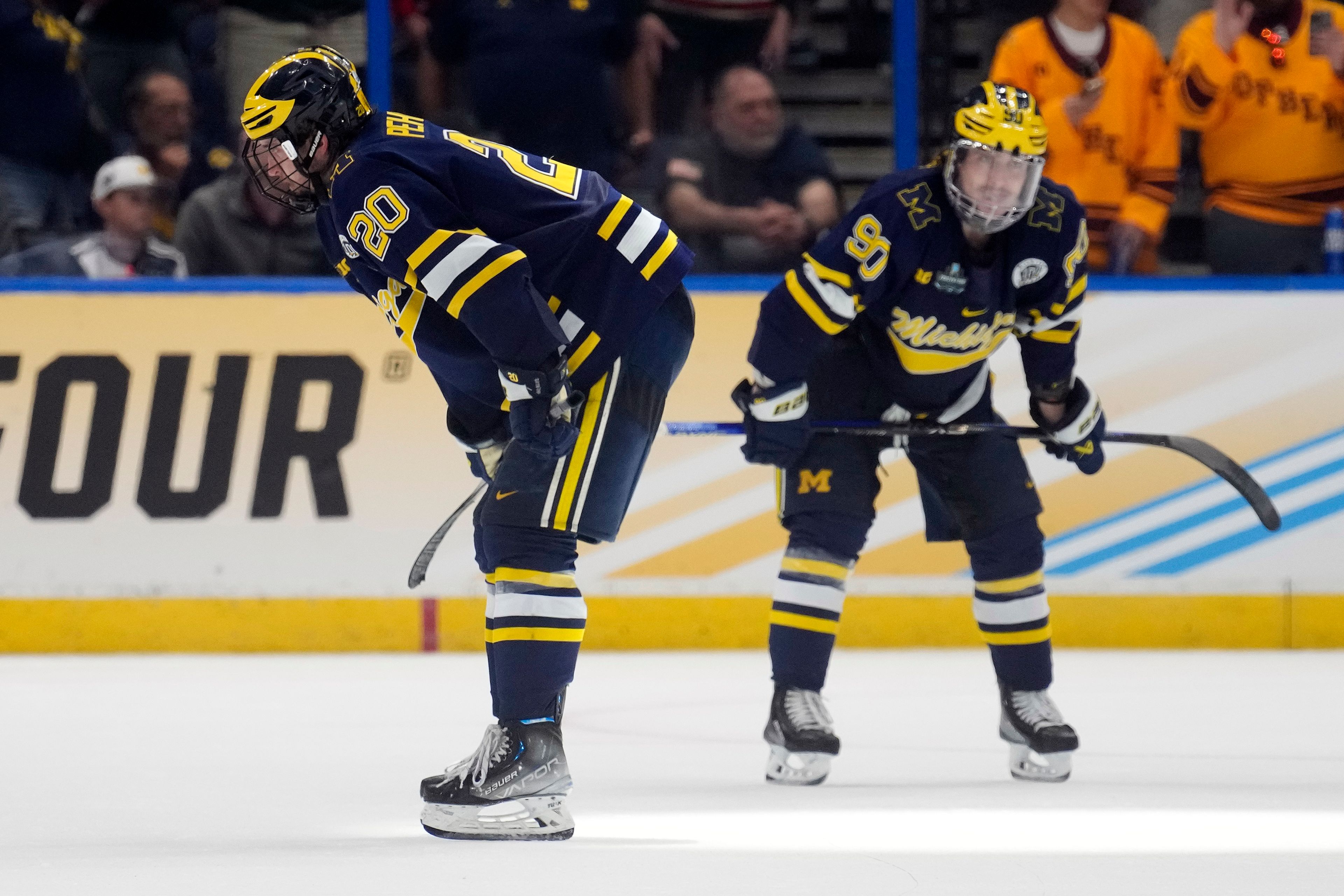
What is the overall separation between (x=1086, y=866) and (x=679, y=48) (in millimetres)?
3607

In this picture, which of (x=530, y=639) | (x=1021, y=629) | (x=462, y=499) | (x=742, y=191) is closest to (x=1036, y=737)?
(x=1021, y=629)

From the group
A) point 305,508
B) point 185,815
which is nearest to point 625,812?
point 185,815

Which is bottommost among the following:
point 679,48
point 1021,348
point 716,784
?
point 716,784

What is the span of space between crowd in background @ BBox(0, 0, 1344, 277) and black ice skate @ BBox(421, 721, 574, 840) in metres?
2.97

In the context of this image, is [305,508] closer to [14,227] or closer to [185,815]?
[14,227]

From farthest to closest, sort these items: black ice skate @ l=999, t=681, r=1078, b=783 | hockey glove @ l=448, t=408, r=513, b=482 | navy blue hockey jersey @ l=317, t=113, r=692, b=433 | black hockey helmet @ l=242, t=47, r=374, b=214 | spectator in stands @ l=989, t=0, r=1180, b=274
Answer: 1. spectator in stands @ l=989, t=0, r=1180, b=274
2. black ice skate @ l=999, t=681, r=1078, b=783
3. hockey glove @ l=448, t=408, r=513, b=482
4. black hockey helmet @ l=242, t=47, r=374, b=214
5. navy blue hockey jersey @ l=317, t=113, r=692, b=433

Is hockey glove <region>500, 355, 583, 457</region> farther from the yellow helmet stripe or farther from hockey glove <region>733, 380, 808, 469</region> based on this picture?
hockey glove <region>733, 380, 808, 469</region>

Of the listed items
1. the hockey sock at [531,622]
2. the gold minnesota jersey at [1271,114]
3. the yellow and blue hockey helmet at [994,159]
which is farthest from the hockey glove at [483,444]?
the gold minnesota jersey at [1271,114]

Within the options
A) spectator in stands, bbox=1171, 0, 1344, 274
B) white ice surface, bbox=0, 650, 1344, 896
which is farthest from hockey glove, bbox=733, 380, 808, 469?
spectator in stands, bbox=1171, 0, 1344, 274

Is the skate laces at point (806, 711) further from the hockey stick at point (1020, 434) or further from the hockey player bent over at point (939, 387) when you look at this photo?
the hockey stick at point (1020, 434)

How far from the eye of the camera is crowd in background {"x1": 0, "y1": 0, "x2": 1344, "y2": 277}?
17.7ft

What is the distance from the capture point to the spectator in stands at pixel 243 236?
5375 mm

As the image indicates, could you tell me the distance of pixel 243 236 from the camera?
17.8 ft

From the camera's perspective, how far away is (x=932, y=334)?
327 cm
